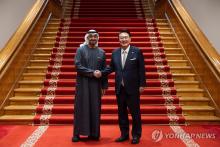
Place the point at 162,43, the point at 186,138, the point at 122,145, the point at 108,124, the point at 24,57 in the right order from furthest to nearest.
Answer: the point at 162,43 → the point at 24,57 → the point at 108,124 → the point at 186,138 → the point at 122,145

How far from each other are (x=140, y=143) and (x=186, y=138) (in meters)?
0.67

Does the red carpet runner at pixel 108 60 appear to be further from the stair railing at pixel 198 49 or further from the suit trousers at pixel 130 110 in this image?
the suit trousers at pixel 130 110

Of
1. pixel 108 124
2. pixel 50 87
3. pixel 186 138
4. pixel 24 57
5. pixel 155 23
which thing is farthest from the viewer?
pixel 155 23

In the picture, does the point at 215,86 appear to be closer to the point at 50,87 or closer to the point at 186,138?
the point at 186,138

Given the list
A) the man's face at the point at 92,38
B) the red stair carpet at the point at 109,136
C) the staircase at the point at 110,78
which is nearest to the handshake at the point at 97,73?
the man's face at the point at 92,38

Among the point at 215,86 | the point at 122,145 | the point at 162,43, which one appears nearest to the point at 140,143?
the point at 122,145

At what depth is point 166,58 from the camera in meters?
7.21

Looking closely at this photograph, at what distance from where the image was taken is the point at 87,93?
4391 millimetres

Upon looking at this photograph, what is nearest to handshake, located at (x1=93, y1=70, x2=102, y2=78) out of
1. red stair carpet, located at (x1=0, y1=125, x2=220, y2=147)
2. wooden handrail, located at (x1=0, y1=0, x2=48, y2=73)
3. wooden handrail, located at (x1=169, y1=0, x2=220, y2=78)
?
red stair carpet, located at (x1=0, y1=125, x2=220, y2=147)

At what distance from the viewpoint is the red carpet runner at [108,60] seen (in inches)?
219

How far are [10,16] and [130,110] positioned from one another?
6.10 metres

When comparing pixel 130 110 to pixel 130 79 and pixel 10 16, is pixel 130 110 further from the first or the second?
pixel 10 16

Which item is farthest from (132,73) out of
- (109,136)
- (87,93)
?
(109,136)

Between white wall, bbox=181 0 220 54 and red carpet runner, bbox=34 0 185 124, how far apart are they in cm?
130
